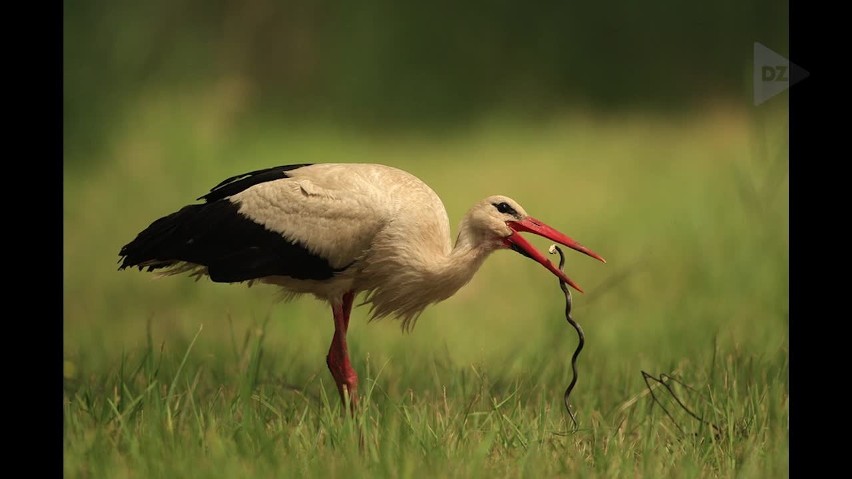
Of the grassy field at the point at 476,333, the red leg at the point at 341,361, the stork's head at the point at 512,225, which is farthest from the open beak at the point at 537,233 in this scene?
the red leg at the point at 341,361

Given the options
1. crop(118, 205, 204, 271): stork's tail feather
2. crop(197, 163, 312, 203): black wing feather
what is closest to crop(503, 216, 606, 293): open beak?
crop(197, 163, 312, 203): black wing feather

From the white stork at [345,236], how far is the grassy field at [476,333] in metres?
0.27

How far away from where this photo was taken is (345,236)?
2520 mm

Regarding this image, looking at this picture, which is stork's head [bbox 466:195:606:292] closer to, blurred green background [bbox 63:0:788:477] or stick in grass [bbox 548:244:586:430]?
stick in grass [bbox 548:244:586:430]

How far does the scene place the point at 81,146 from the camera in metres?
2.84

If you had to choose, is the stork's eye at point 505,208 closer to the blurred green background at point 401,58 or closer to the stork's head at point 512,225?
the stork's head at point 512,225

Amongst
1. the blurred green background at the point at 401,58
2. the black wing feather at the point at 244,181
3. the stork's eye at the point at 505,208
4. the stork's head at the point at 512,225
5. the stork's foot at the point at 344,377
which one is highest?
the blurred green background at the point at 401,58

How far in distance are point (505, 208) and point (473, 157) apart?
1.39 meters

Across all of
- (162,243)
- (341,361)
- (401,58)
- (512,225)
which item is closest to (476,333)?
A: (341,361)

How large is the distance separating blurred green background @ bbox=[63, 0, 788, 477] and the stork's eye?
0.55 metres

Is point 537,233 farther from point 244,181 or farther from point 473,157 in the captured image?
point 473,157

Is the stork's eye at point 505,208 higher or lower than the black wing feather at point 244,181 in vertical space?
lower

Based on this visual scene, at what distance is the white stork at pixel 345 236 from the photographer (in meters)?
2.51

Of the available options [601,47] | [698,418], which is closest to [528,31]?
[601,47]
